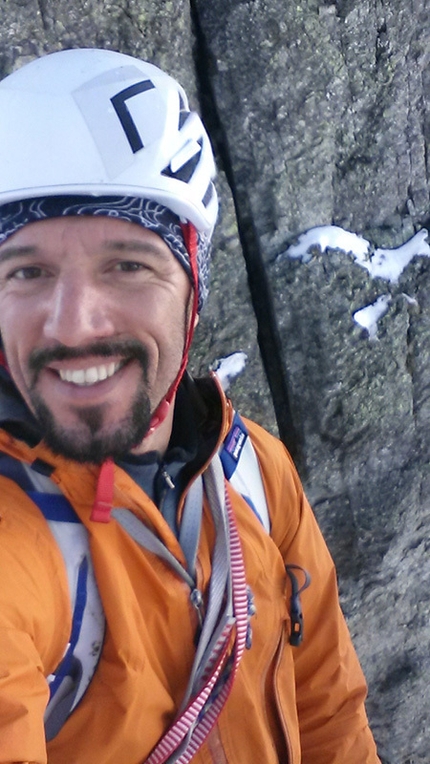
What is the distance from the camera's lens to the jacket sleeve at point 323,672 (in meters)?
2.43

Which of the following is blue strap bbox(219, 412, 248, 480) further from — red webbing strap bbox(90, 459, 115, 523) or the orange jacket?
red webbing strap bbox(90, 459, 115, 523)

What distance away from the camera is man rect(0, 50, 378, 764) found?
5.49 feet

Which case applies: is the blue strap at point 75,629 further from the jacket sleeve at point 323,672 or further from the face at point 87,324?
the jacket sleeve at point 323,672

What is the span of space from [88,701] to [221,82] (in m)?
2.45

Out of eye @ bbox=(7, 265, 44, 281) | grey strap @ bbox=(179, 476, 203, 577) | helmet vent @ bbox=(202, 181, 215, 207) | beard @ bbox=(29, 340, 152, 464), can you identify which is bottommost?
grey strap @ bbox=(179, 476, 203, 577)

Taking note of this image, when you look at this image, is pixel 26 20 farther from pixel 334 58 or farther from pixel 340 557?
pixel 340 557

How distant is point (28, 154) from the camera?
1743mm

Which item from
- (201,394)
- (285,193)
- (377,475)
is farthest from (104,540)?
Result: (377,475)

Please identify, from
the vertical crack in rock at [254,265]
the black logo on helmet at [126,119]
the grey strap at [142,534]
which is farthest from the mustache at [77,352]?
the vertical crack in rock at [254,265]

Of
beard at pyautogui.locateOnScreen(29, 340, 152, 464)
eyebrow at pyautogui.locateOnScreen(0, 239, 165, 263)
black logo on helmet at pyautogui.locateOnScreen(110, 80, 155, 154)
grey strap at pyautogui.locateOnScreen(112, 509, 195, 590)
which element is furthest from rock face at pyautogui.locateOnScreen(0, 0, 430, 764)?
grey strap at pyautogui.locateOnScreen(112, 509, 195, 590)

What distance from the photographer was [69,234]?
5.61 feet

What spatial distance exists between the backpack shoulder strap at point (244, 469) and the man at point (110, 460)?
0.12m

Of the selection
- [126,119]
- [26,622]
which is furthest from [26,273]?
[26,622]

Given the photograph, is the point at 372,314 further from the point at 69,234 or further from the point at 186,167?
the point at 69,234
